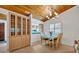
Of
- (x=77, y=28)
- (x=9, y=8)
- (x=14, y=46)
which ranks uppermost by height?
(x=9, y=8)

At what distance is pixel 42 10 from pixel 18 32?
0.79 meters

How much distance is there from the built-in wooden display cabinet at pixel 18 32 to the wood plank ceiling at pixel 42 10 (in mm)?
181

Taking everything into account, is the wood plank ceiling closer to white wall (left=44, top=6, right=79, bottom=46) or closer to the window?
white wall (left=44, top=6, right=79, bottom=46)

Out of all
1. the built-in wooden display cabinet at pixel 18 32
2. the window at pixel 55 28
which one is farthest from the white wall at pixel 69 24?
the built-in wooden display cabinet at pixel 18 32

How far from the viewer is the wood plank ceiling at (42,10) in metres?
2.85

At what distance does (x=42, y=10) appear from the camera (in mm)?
2900

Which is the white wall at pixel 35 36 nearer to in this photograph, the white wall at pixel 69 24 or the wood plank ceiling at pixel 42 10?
the wood plank ceiling at pixel 42 10

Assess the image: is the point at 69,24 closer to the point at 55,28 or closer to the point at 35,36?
the point at 55,28

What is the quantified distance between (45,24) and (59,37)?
1.49 feet

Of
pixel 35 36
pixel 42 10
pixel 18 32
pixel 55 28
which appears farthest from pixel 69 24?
pixel 18 32

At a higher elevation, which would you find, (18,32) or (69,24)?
(69,24)
